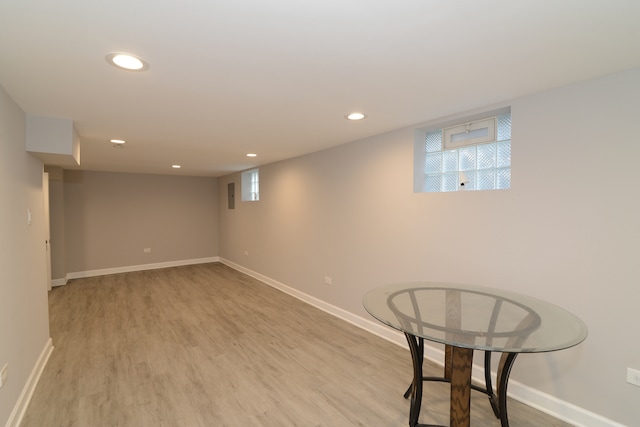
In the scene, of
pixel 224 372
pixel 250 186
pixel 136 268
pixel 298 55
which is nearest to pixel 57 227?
pixel 136 268

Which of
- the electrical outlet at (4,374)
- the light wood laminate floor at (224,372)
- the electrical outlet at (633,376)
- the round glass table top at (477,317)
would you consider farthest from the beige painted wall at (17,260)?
the electrical outlet at (633,376)

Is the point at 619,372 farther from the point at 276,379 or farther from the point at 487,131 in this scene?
the point at 276,379

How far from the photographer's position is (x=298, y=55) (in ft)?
5.02

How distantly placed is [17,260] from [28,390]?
3.26 ft

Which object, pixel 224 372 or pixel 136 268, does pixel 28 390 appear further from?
pixel 136 268

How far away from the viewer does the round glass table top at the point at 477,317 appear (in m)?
1.42

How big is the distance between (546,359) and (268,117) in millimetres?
2817

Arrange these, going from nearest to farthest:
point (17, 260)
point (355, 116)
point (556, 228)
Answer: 1. point (556, 228)
2. point (17, 260)
3. point (355, 116)

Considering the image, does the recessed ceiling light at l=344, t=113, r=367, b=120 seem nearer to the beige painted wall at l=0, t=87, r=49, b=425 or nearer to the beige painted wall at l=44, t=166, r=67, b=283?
the beige painted wall at l=0, t=87, r=49, b=425

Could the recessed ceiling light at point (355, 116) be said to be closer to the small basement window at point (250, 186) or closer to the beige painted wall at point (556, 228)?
the beige painted wall at point (556, 228)

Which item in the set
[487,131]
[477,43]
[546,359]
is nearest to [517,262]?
[546,359]

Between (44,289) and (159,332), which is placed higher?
(44,289)

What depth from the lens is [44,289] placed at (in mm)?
2896

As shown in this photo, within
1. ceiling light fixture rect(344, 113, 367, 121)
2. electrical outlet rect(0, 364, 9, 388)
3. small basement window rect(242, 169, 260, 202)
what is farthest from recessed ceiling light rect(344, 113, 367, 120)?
small basement window rect(242, 169, 260, 202)
